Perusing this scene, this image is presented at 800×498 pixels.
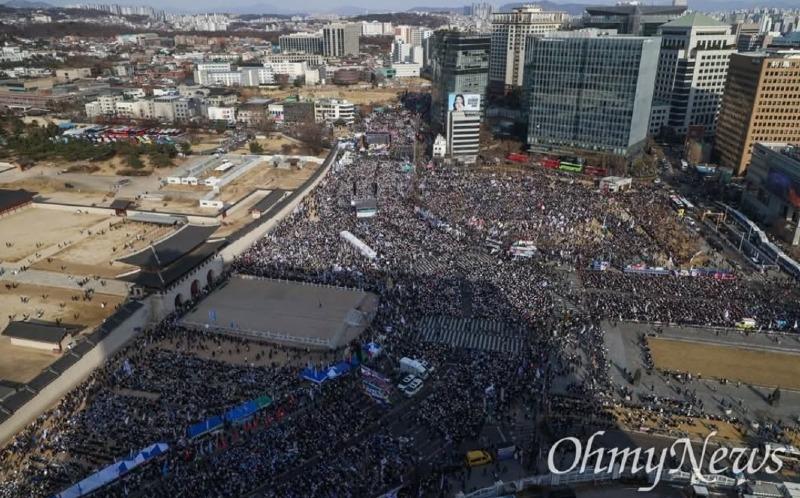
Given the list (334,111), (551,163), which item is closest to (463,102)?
(551,163)

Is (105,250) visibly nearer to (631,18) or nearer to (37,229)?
(37,229)

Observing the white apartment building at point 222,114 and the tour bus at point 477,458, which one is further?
the white apartment building at point 222,114

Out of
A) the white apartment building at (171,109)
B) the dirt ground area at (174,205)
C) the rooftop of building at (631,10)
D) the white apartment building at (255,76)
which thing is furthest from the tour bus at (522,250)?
the white apartment building at (255,76)

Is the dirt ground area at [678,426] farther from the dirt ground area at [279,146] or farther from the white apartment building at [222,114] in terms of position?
the white apartment building at [222,114]

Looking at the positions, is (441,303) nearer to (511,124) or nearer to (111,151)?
(111,151)

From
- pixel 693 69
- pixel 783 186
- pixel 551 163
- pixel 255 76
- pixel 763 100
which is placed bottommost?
pixel 551 163

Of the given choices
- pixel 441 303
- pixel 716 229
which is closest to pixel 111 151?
pixel 441 303

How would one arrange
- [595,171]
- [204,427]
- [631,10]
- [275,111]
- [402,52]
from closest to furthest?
1. [204,427]
2. [595,171]
3. [631,10]
4. [275,111]
5. [402,52]

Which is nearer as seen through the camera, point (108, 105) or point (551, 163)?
point (551, 163)
